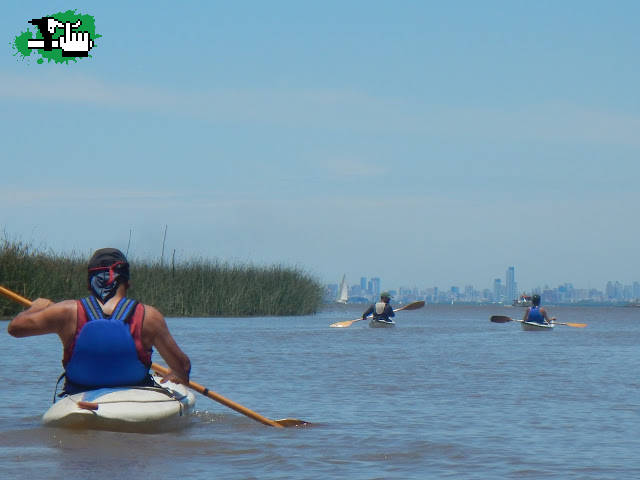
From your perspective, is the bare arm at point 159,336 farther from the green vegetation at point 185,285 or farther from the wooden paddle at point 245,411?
the green vegetation at point 185,285

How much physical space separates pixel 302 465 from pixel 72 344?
2170mm

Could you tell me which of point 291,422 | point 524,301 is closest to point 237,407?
point 291,422

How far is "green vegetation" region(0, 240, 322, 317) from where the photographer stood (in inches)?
1332

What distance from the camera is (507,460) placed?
31.9ft

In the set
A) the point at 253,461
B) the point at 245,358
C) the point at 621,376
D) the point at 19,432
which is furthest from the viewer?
the point at 245,358

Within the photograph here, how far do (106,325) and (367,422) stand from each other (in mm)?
4007

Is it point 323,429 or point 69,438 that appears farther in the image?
point 323,429

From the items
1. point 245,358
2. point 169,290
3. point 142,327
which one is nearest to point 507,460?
point 142,327

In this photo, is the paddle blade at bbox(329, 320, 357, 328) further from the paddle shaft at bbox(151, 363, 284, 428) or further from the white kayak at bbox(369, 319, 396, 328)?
the paddle shaft at bbox(151, 363, 284, 428)

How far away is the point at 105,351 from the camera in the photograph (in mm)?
9477

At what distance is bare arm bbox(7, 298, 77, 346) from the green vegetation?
79.1 ft

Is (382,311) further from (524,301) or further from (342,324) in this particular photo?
(524,301)

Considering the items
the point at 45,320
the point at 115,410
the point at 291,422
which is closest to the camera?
the point at 45,320

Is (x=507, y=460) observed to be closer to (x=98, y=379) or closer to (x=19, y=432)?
(x=98, y=379)
